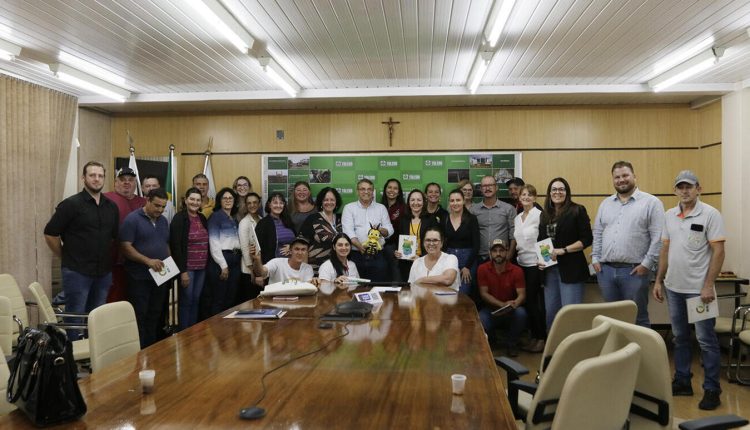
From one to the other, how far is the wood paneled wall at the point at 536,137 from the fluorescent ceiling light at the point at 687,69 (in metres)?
0.99

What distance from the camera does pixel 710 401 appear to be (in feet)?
12.8

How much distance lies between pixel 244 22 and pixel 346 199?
342cm

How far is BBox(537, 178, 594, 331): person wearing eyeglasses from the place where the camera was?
4859 millimetres

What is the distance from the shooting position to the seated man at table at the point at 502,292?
17.6 ft

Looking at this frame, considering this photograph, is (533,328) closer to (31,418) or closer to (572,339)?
(572,339)

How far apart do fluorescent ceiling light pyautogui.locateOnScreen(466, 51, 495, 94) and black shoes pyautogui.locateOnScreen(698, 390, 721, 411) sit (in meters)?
3.30

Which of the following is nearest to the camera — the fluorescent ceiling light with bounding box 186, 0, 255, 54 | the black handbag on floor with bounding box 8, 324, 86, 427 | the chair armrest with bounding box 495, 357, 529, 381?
the black handbag on floor with bounding box 8, 324, 86, 427

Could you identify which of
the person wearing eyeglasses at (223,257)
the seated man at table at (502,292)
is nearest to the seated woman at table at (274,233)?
the person wearing eyeglasses at (223,257)

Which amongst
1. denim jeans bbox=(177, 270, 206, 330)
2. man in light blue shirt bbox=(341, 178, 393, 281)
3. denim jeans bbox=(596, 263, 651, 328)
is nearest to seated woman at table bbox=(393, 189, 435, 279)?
man in light blue shirt bbox=(341, 178, 393, 281)

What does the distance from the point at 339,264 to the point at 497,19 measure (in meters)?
2.49

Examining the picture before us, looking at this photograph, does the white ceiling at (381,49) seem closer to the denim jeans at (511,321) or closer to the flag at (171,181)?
the flag at (171,181)

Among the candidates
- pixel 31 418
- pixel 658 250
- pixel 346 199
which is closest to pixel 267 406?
pixel 31 418

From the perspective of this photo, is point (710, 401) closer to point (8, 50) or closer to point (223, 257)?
point (223, 257)

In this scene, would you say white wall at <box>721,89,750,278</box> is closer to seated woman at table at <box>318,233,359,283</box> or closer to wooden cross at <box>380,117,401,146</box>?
wooden cross at <box>380,117,401,146</box>
